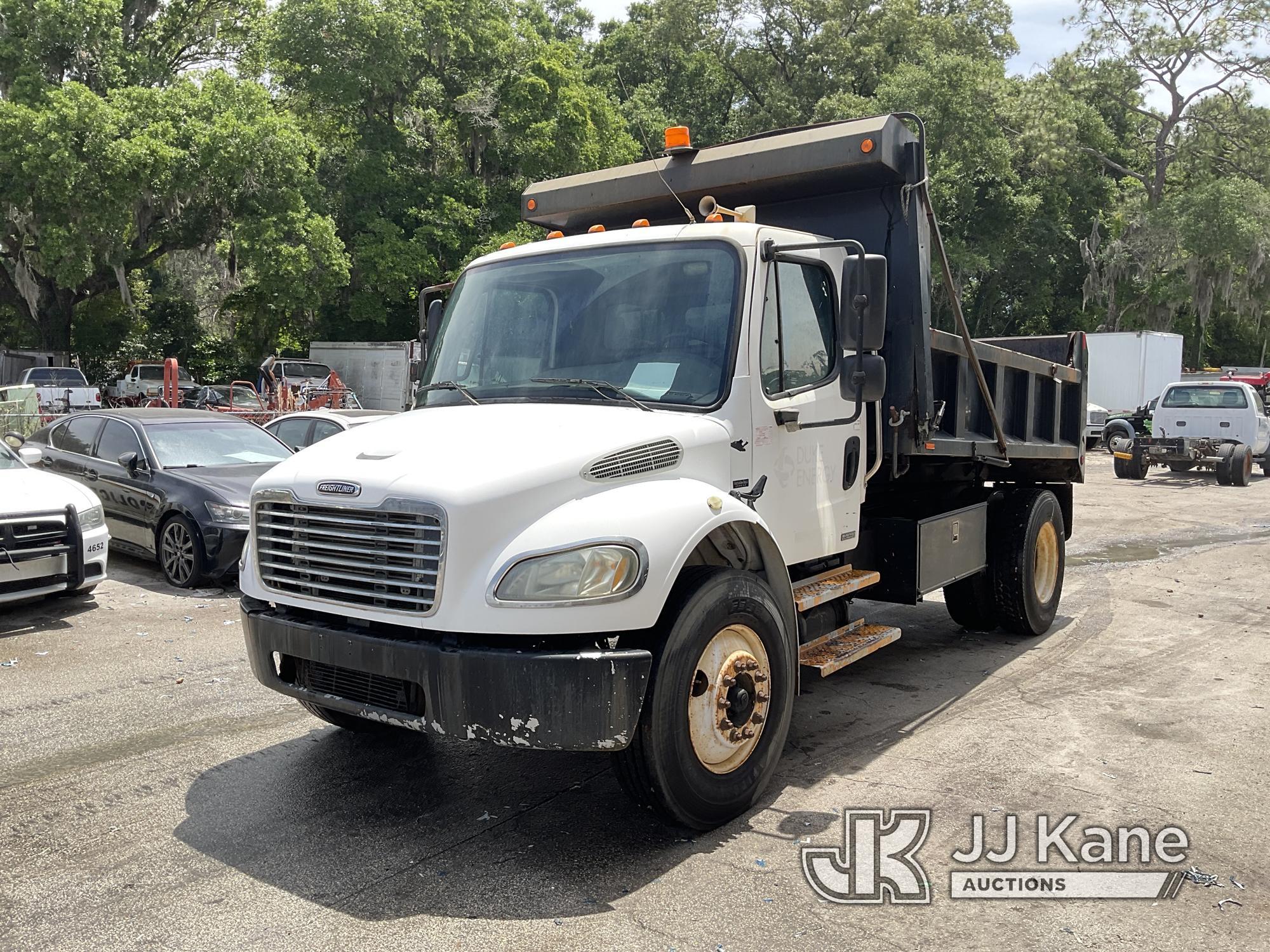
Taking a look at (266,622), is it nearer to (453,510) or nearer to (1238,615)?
(453,510)

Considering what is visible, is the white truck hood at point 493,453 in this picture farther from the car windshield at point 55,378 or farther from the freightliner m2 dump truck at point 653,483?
the car windshield at point 55,378

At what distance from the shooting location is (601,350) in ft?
16.3

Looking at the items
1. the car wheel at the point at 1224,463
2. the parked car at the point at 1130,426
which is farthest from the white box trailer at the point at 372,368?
the car wheel at the point at 1224,463

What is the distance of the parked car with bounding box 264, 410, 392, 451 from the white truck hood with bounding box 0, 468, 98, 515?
466cm

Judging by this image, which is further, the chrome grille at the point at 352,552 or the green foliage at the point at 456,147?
the green foliage at the point at 456,147

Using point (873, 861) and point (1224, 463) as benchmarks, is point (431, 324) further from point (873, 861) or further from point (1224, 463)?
point (1224, 463)

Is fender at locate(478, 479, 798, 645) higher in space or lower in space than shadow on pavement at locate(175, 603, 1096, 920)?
higher

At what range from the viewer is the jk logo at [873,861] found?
3.94 metres

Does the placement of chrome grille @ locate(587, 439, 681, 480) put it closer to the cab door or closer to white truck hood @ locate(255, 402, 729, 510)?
white truck hood @ locate(255, 402, 729, 510)

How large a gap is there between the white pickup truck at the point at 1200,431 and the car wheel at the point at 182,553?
17999 mm

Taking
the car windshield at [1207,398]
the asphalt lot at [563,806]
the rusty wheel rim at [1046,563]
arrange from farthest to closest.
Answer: the car windshield at [1207,398], the rusty wheel rim at [1046,563], the asphalt lot at [563,806]

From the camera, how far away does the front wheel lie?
411 centimetres

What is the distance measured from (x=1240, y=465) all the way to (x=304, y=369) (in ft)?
87.2

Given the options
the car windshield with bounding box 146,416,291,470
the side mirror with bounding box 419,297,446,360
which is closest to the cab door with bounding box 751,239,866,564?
the side mirror with bounding box 419,297,446,360
